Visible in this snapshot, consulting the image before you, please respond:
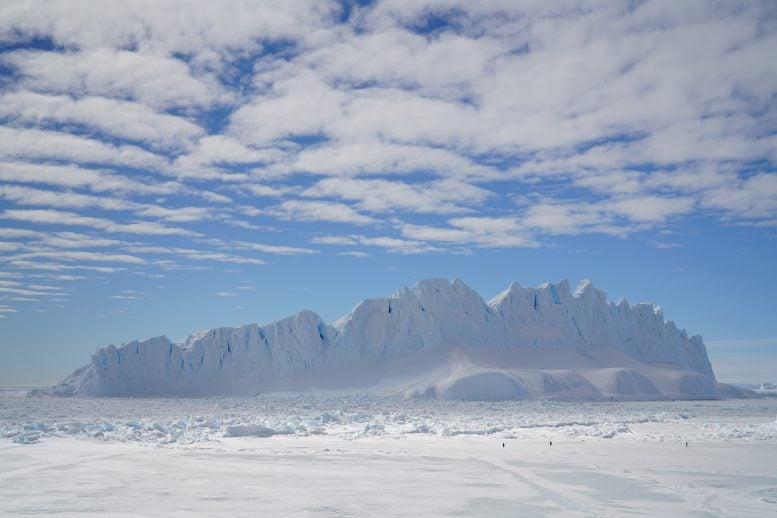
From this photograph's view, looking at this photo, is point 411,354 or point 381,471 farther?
point 411,354

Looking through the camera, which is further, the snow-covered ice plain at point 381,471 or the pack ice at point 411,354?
the pack ice at point 411,354

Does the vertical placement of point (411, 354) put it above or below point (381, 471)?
A: above

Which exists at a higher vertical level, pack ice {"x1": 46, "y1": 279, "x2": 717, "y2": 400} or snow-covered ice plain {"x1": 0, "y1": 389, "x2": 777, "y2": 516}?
pack ice {"x1": 46, "y1": 279, "x2": 717, "y2": 400}

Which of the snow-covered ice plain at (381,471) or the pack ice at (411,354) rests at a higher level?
the pack ice at (411,354)

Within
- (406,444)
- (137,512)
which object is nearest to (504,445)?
(406,444)

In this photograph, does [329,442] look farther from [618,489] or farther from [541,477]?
[618,489]

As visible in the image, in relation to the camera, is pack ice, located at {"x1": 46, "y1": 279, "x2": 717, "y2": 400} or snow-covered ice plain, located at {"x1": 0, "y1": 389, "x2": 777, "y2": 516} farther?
pack ice, located at {"x1": 46, "y1": 279, "x2": 717, "y2": 400}
